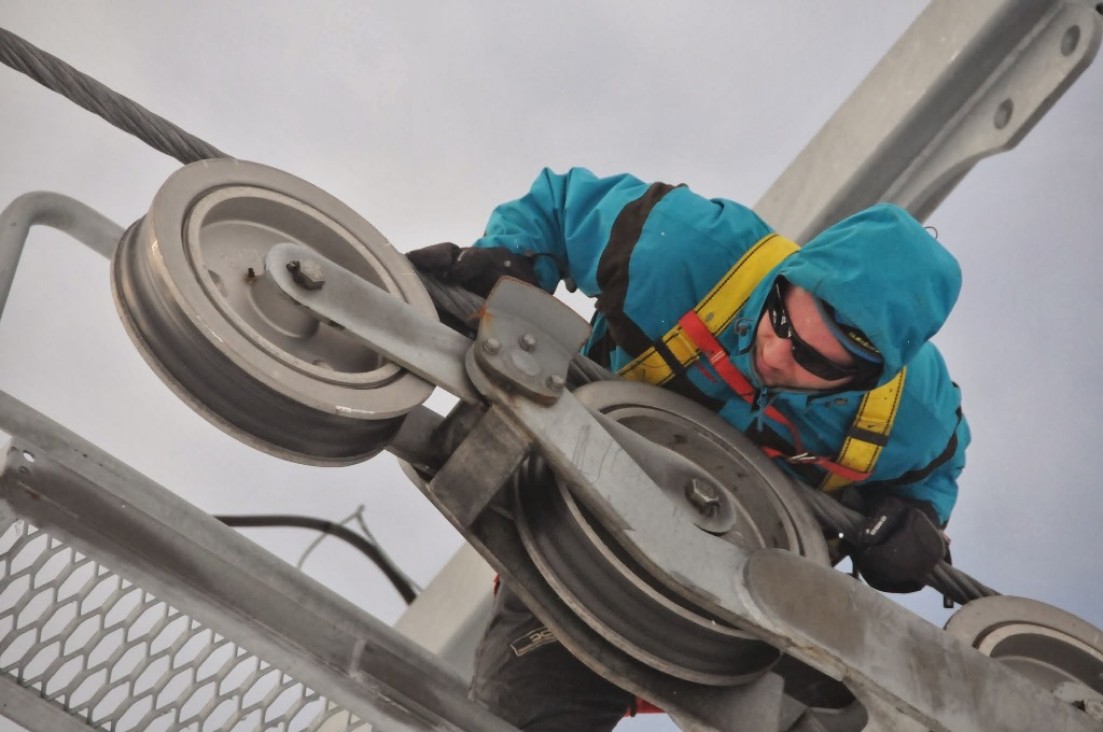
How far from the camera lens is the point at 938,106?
344cm

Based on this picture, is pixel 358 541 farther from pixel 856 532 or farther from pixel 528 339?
pixel 528 339

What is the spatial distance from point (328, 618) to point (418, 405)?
316 mm

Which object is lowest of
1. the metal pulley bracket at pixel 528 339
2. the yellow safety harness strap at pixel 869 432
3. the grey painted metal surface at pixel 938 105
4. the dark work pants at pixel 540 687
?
the dark work pants at pixel 540 687

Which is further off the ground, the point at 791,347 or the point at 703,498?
the point at 791,347

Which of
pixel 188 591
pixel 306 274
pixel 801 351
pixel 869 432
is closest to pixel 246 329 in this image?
pixel 306 274

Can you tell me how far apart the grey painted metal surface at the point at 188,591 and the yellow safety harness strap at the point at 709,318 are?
697mm

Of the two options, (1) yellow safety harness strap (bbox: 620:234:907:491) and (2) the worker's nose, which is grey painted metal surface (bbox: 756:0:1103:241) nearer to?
(1) yellow safety harness strap (bbox: 620:234:907:491)

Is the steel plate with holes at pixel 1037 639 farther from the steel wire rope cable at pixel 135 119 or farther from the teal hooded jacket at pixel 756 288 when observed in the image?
the steel wire rope cable at pixel 135 119

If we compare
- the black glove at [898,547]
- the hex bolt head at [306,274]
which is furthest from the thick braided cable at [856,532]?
the hex bolt head at [306,274]

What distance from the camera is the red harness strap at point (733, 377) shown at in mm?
2521

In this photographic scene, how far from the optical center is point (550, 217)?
9.08 ft

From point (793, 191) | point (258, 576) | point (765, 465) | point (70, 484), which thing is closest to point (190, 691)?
point (258, 576)

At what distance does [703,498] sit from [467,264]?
0.59 metres

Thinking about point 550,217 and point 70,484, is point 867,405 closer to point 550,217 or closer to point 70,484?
point 550,217
